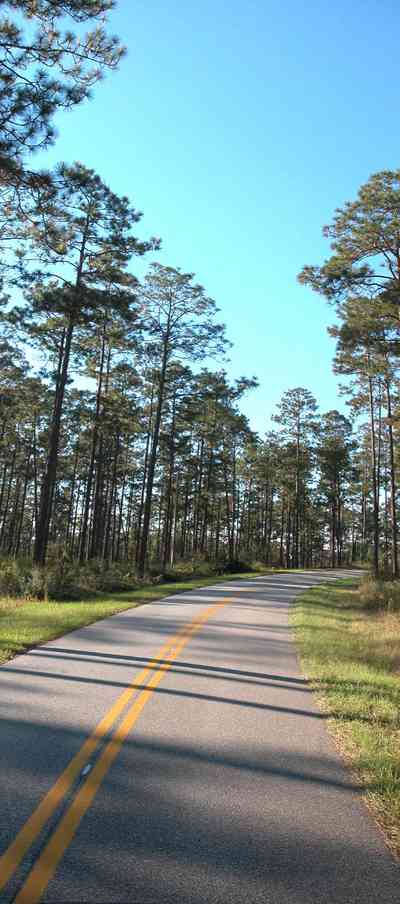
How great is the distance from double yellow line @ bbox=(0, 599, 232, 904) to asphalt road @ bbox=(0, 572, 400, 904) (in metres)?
0.01

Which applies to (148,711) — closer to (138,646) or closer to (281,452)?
(138,646)

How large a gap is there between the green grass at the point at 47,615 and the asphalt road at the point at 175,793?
1654mm

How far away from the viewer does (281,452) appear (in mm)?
61594

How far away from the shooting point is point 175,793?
4.73m

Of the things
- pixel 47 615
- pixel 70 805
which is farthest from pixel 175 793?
pixel 47 615

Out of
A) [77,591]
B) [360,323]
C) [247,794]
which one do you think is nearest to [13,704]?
[247,794]

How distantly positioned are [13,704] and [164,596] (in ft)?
46.9

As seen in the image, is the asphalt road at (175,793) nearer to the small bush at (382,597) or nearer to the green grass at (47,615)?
the green grass at (47,615)

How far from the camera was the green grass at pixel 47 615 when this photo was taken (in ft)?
35.1

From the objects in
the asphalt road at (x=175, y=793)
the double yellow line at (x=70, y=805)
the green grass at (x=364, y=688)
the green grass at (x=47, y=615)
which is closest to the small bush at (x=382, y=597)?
the green grass at (x=364, y=688)

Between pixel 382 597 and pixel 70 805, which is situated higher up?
pixel 382 597

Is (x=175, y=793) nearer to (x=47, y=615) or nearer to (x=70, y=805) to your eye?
(x=70, y=805)

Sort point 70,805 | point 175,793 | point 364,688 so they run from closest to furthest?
1. point 70,805
2. point 175,793
3. point 364,688

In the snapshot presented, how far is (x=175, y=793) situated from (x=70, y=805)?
81cm
